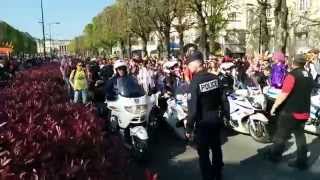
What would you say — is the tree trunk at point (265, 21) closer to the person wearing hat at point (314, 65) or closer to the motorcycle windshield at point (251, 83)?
the person wearing hat at point (314, 65)

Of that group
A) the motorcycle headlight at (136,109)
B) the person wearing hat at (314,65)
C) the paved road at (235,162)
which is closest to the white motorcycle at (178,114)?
the paved road at (235,162)

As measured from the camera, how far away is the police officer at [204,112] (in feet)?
23.9

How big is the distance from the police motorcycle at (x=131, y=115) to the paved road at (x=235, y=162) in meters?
0.39

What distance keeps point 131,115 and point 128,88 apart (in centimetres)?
60

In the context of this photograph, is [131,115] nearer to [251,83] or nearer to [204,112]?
[204,112]

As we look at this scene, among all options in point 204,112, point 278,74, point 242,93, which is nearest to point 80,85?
point 278,74

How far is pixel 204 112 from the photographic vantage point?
24.3ft

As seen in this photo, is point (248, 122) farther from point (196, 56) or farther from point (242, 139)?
point (196, 56)

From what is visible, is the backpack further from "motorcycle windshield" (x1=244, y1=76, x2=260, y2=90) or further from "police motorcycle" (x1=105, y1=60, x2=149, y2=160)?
"police motorcycle" (x1=105, y1=60, x2=149, y2=160)

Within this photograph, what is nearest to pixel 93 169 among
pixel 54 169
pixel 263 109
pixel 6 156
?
pixel 54 169

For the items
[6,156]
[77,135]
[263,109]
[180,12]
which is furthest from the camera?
[180,12]

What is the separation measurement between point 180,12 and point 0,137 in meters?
37.5

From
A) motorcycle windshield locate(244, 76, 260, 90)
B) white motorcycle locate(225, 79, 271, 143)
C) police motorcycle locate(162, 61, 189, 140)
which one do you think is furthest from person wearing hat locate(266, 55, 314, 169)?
motorcycle windshield locate(244, 76, 260, 90)

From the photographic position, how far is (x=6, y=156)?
327cm
